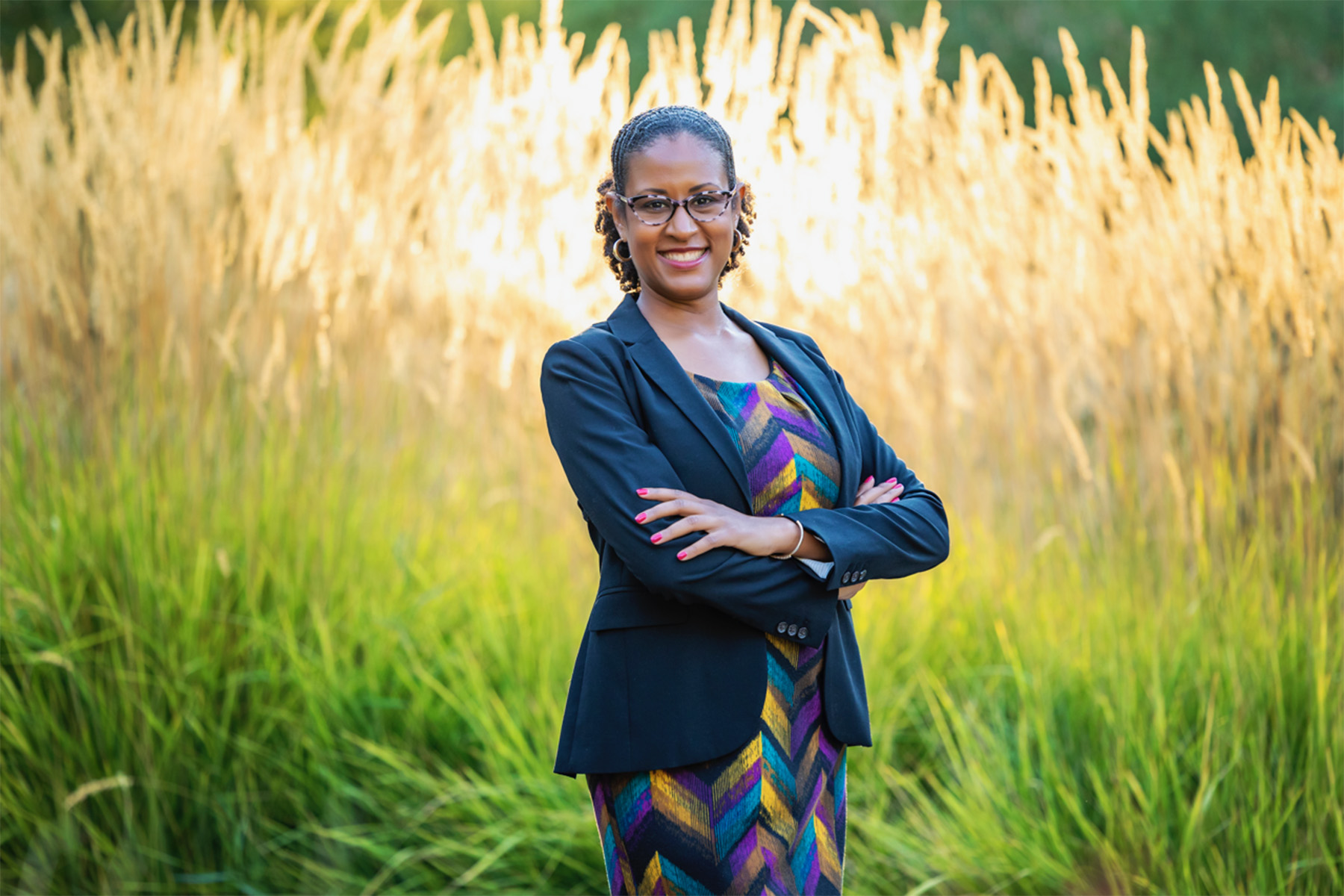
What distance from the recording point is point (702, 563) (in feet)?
4.80

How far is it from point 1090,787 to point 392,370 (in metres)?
2.38

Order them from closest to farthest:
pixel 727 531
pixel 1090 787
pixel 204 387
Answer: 1. pixel 727 531
2. pixel 1090 787
3. pixel 204 387

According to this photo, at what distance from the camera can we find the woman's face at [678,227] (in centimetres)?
159

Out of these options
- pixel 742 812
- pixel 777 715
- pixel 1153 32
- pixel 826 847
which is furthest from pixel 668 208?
pixel 1153 32

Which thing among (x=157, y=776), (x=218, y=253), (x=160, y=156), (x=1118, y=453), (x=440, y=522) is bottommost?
(x=157, y=776)

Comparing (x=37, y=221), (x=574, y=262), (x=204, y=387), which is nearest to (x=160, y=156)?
(x=37, y=221)

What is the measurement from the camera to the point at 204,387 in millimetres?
3373

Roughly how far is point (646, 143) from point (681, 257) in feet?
0.56

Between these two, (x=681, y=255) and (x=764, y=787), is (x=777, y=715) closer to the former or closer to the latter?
(x=764, y=787)

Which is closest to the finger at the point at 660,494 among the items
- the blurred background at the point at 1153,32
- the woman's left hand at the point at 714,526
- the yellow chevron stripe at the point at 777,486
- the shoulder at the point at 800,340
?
the woman's left hand at the point at 714,526

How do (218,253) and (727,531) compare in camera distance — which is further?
(218,253)

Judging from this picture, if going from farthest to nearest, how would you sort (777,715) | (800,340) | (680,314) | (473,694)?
(473,694)
(800,340)
(680,314)
(777,715)

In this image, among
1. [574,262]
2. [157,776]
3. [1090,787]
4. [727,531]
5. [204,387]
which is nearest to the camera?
[727,531]

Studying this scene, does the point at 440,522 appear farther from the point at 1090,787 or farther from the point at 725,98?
the point at 1090,787
